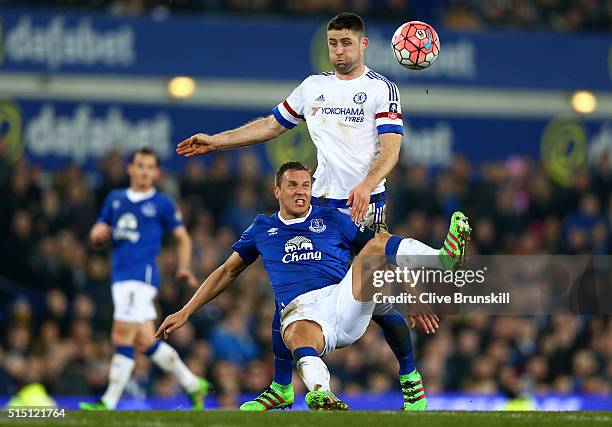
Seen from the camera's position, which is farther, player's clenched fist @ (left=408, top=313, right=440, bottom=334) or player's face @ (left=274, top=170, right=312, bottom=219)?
player's face @ (left=274, top=170, right=312, bottom=219)

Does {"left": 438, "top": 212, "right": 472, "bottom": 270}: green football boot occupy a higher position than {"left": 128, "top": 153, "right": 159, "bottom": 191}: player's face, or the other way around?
{"left": 128, "top": 153, "right": 159, "bottom": 191}: player's face

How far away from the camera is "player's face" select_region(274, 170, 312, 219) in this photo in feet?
30.2

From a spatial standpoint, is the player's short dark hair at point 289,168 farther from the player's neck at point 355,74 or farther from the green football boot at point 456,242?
the green football boot at point 456,242

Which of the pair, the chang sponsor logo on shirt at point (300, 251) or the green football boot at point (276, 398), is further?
the green football boot at point (276, 398)

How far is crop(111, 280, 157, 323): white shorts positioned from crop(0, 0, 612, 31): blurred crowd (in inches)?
257

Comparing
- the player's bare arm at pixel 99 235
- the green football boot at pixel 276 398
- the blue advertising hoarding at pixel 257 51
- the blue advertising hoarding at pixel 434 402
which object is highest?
the blue advertising hoarding at pixel 257 51

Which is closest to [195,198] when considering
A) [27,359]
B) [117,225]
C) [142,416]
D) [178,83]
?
[178,83]

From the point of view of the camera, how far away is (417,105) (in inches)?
787

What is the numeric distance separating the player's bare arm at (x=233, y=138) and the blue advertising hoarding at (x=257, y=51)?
7892 mm

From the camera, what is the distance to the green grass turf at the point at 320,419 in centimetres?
761

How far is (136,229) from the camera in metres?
12.5

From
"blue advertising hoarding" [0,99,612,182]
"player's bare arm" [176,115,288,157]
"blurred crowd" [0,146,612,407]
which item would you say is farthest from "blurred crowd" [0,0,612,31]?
"player's bare arm" [176,115,288,157]

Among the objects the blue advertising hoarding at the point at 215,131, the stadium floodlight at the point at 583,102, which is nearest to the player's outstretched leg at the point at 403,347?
the blue advertising hoarding at the point at 215,131

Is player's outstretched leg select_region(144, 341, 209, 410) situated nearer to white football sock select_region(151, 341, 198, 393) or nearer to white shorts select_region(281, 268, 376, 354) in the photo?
white football sock select_region(151, 341, 198, 393)
